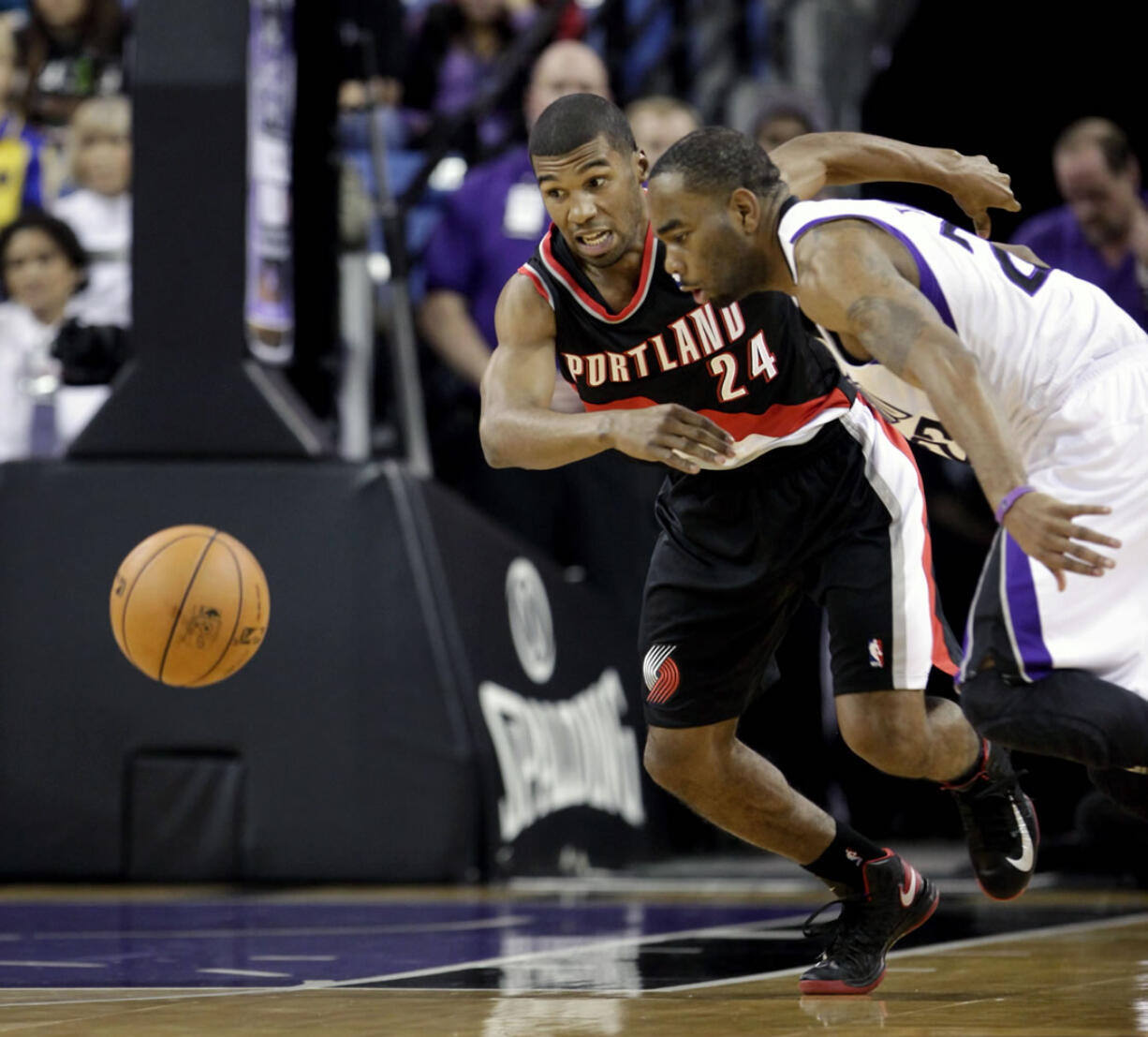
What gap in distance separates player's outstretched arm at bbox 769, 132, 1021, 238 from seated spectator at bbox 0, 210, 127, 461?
14.9 feet

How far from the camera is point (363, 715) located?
7777mm

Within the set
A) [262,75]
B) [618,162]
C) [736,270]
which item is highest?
[262,75]

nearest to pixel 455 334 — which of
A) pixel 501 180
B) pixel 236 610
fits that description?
pixel 501 180

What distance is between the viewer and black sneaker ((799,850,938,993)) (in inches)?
182

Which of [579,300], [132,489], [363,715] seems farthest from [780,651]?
[579,300]

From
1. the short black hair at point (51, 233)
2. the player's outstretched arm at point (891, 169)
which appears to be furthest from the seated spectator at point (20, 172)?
the player's outstretched arm at point (891, 169)

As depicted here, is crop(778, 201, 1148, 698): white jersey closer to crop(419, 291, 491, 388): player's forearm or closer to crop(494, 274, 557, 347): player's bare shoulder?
crop(494, 274, 557, 347): player's bare shoulder

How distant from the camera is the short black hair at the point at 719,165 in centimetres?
422

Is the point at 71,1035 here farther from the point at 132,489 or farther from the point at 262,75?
the point at 262,75

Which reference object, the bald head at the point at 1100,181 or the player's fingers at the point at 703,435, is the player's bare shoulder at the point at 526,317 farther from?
the bald head at the point at 1100,181

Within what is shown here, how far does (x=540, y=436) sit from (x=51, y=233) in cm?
499

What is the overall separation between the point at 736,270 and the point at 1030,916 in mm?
3278

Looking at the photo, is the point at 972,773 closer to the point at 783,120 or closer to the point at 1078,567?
the point at 1078,567

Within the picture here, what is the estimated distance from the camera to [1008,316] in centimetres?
421
